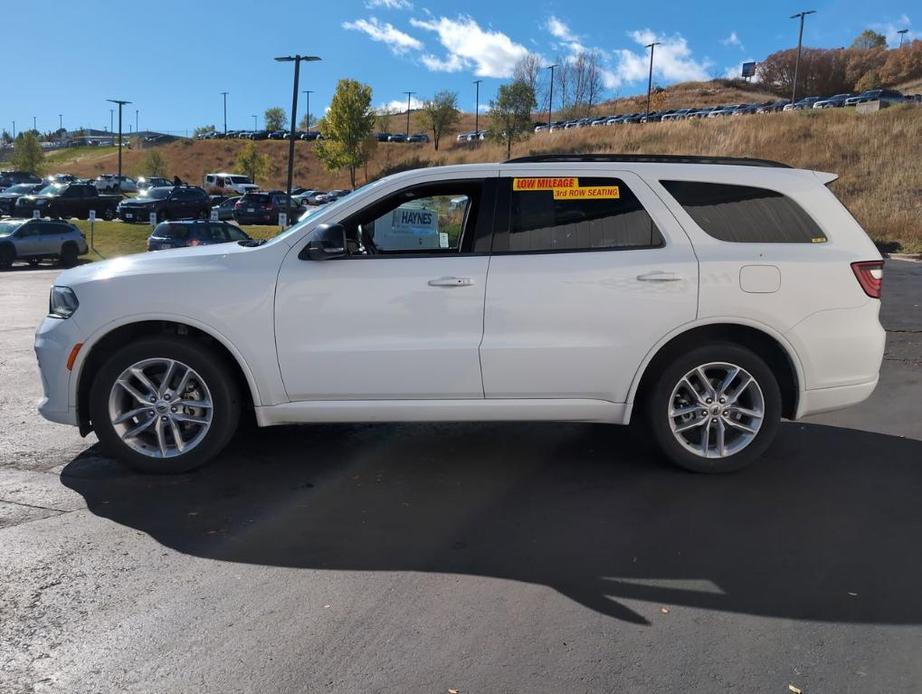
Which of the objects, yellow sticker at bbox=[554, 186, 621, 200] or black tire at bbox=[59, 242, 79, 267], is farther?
black tire at bbox=[59, 242, 79, 267]

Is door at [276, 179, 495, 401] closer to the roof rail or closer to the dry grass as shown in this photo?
the roof rail

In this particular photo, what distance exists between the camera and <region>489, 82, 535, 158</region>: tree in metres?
59.9

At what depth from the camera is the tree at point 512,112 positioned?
59906 mm

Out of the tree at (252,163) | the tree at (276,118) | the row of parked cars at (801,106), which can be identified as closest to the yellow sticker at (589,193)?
the row of parked cars at (801,106)

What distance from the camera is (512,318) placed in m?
4.76

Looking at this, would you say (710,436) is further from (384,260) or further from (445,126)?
(445,126)

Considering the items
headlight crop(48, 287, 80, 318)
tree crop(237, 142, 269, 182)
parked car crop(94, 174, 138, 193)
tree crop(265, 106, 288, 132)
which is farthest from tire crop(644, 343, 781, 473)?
tree crop(265, 106, 288, 132)

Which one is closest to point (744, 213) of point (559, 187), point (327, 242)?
point (559, 187)

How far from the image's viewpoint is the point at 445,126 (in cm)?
8550

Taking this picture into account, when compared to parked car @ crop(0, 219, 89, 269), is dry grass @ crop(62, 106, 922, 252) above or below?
above

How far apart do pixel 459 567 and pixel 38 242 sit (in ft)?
77.1

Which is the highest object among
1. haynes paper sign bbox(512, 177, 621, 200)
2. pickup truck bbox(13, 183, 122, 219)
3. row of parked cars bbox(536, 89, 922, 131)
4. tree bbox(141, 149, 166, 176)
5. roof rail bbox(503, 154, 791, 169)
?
row of parked cars bbox(536, 89, 922, 131)

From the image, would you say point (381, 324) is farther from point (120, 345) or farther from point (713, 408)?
point (713, 408)

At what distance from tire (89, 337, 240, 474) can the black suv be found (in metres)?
33.7
